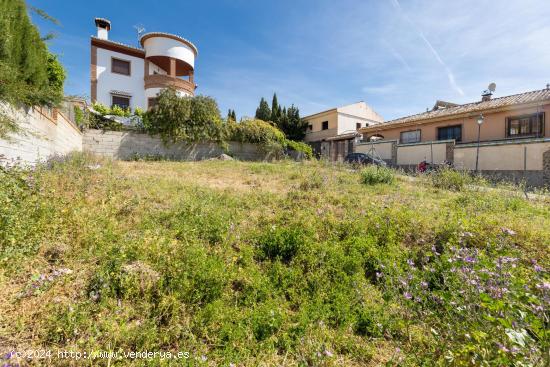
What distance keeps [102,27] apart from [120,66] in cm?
341

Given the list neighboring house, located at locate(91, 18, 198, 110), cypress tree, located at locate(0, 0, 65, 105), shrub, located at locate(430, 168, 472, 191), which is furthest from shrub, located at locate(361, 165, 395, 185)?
neighboring house, located at locate(91, 18, 198, 110)

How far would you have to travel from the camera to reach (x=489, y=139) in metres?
16.7

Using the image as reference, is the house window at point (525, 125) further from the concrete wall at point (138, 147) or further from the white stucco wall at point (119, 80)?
the white stucco wall at point (119, 80)

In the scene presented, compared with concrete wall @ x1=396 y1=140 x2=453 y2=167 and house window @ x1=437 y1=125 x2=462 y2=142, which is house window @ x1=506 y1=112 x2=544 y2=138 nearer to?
house window @ x1=437 y1=125 x2=462 y2=142

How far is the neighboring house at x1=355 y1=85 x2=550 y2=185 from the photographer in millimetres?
12930

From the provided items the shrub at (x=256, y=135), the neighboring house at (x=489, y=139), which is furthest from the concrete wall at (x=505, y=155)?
the shrub at (x=256, y=135)

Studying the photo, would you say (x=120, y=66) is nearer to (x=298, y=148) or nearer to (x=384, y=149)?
(x=298, y=148)

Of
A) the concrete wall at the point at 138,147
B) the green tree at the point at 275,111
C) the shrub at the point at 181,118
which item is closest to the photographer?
the concrete wall at the point at 138,147

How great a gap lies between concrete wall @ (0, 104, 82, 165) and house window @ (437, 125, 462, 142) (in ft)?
71.4

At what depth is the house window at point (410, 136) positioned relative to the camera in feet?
66.6

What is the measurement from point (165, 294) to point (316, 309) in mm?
1526

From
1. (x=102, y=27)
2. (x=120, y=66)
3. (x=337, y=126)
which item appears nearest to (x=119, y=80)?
(x=120, y=66)

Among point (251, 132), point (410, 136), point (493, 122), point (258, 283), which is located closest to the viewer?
point (258, 283)

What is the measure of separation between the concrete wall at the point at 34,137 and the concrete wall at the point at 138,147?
16.5 ft
